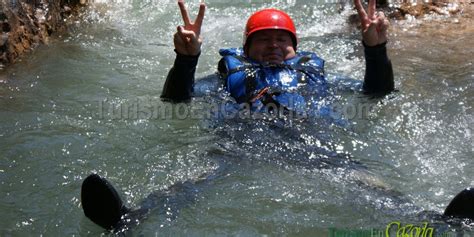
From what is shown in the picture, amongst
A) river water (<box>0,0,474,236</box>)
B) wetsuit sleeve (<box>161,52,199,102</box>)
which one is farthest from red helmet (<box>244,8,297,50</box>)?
wetsuit sleeve (<box>161,52,199,102</box>)

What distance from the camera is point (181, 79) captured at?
4.52 metres

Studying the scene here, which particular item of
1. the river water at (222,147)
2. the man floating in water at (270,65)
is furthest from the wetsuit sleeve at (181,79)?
the river water at (222,147)

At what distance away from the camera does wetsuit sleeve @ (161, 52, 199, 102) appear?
449 centimetres

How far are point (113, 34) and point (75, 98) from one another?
2080 millimetres

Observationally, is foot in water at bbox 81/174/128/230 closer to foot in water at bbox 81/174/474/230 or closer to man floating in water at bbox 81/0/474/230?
foot in water at bbox 81/174/474/230

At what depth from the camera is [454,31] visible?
7184 mm

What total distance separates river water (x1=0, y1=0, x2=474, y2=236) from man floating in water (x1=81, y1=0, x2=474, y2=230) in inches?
8.4

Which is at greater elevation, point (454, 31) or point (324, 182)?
point (454, 31)

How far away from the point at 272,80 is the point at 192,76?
0.70 m

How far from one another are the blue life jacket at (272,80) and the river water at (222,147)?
0.59ft

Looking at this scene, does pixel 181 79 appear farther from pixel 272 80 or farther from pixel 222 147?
pixel 272 80

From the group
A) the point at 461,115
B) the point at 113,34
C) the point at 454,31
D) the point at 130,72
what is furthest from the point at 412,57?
the point at 113,34

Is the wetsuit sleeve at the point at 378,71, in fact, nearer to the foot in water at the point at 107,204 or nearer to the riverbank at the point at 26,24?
the foot in water at the point at 107,204

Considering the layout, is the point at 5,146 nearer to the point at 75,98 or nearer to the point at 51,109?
the point at 51,109
